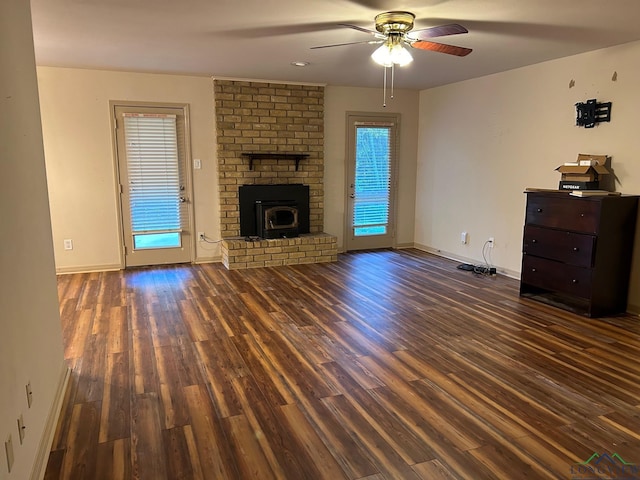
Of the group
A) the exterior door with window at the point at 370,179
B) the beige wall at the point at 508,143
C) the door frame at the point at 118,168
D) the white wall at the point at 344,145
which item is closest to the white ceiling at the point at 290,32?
the beige wall at the point at 508,143

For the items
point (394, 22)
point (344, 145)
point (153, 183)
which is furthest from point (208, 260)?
point (394, 22)

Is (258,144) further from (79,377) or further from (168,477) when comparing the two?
(168,477)

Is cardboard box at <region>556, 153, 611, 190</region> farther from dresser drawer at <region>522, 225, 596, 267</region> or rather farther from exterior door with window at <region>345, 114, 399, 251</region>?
exterior door with window at <region>345, 114, 399, 251</region>

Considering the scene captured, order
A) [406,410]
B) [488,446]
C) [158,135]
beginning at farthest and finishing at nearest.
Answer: [158,135] → [406,410] → [488,446]

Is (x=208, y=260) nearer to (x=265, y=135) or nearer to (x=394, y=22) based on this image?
(x=265, y=135)

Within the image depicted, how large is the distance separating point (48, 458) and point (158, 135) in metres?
4.49

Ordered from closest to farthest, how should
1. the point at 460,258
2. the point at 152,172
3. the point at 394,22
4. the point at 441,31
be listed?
the point at 441,31 < the point at 394,22 < the point at 152,172 < the point at 460,258

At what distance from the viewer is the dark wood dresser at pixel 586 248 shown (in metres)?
3.92

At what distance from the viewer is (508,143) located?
5383mm

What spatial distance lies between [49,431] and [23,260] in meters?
0.84

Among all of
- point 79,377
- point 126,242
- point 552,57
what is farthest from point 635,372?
point 126,242

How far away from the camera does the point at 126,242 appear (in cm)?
581

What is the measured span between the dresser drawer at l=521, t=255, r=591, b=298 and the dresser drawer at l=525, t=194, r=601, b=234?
36 centimetres

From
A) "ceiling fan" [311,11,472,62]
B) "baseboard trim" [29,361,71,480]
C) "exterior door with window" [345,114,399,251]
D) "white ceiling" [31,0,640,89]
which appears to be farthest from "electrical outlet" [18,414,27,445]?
"exterior door with window" [345,114,399,251]
